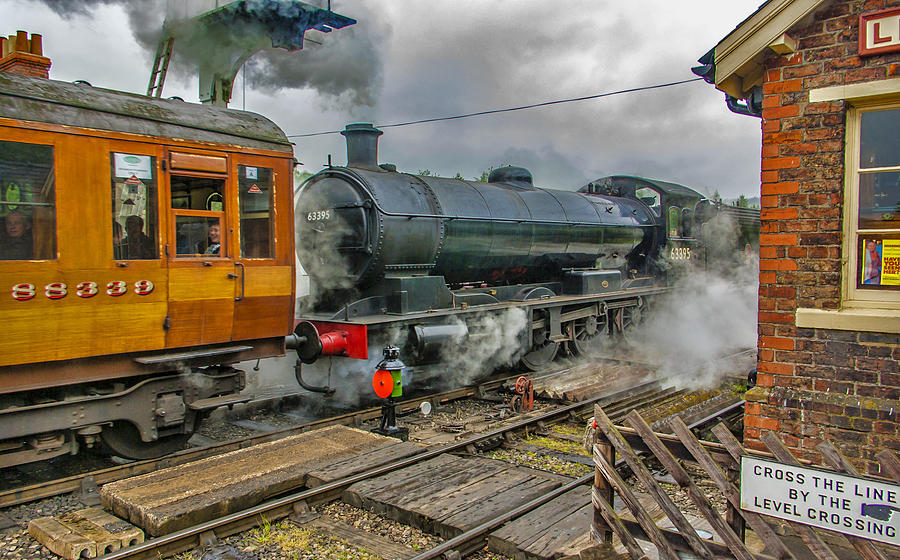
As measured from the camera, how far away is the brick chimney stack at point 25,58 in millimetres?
5188

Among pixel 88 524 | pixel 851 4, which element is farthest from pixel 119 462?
pixel 851 4

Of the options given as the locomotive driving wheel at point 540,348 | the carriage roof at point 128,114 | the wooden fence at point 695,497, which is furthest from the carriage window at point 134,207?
the locomotive driving wheel at point 540,348

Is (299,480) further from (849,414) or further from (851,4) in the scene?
(851,4)

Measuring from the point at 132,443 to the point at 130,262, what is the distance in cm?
161

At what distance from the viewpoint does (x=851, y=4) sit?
3.54 m

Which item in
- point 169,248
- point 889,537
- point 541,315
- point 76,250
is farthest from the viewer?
point 541,315

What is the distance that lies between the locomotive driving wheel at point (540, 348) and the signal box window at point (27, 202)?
6428 mm

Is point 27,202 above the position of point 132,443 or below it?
above

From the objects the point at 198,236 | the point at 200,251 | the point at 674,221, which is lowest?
the point at 200,251

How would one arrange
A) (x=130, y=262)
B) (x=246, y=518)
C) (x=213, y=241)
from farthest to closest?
(x=213, y=241), (x=130, y=262), (x=246, y=518)

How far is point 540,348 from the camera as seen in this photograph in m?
9.89

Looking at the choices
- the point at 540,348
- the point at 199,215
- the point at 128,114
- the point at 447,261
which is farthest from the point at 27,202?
the point at 540,348

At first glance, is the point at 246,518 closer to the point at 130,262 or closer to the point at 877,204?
the point at 130,262

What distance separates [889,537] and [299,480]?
3713 millimetres
